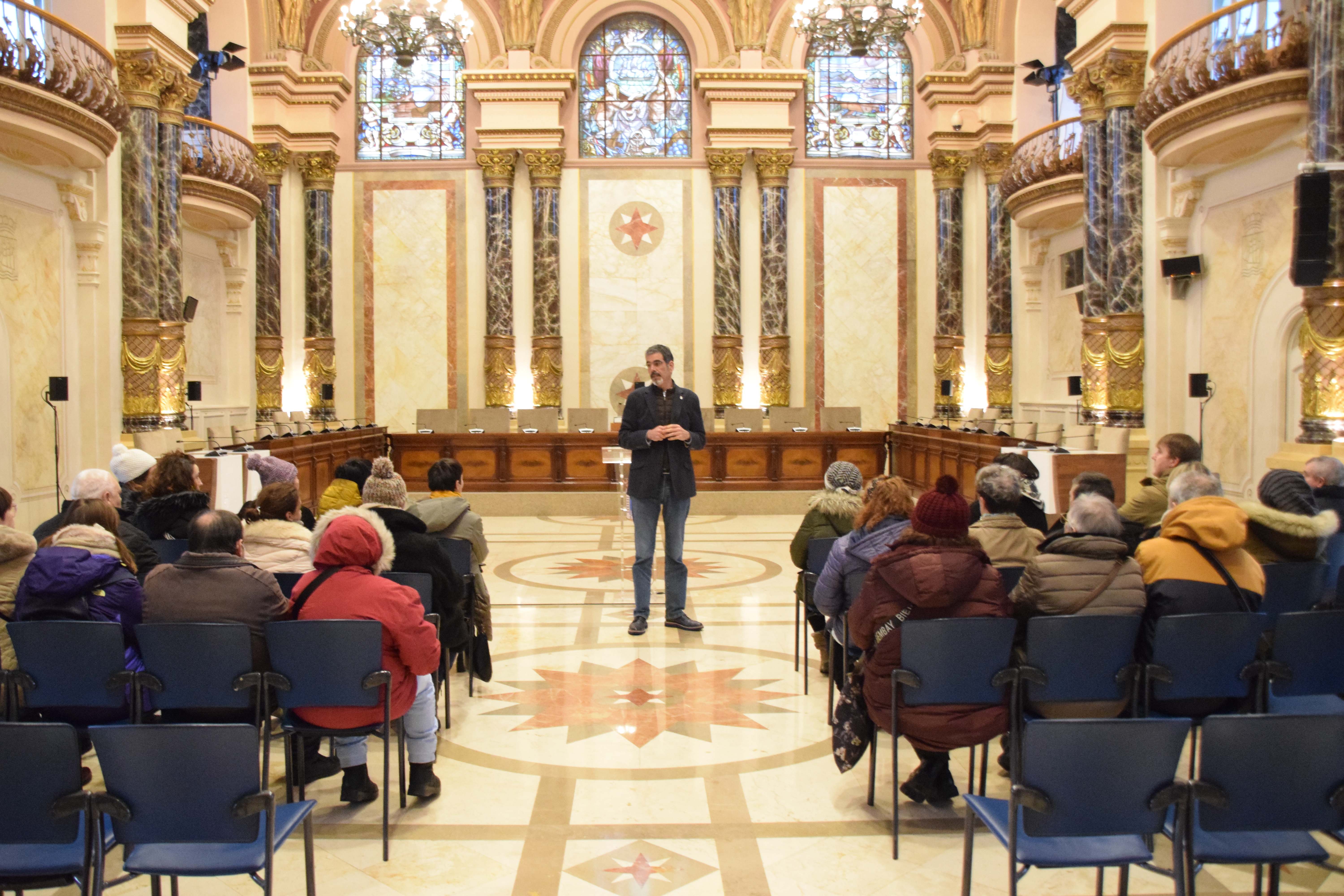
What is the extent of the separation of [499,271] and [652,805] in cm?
1414

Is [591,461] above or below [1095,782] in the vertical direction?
above

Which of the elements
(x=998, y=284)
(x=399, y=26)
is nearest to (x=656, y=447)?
(x=399, y=26)

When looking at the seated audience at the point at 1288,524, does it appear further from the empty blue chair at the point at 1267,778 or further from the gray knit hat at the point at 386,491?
the gray knit hat at the point at 386,491

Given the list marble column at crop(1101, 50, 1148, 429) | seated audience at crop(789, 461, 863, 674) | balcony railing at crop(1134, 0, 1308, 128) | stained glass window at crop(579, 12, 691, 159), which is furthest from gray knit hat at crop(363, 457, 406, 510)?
stained glass window at crop(579, 12, 691, 159)

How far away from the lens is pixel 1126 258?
A: 1183cm

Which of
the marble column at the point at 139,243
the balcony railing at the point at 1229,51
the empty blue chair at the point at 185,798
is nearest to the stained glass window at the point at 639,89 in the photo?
the marble column at the point at 139,243

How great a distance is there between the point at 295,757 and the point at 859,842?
224cm

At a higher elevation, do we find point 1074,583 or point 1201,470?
point 1201,470

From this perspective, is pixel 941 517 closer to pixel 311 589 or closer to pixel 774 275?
pixel 311 589

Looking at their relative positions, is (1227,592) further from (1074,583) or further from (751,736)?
(751,736)

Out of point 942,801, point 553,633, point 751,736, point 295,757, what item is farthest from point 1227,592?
point 553,633

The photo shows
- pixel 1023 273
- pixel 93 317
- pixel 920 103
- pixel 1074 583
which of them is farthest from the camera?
pixel 920 103

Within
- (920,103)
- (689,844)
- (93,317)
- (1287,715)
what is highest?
(920,103)

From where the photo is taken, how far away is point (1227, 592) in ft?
13.1
